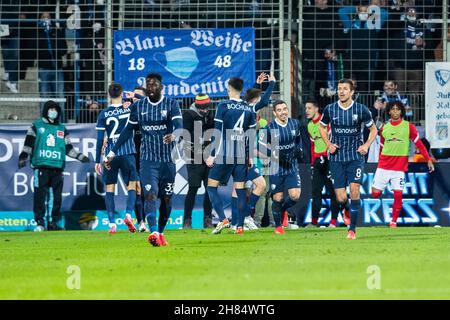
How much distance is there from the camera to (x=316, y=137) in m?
22.3

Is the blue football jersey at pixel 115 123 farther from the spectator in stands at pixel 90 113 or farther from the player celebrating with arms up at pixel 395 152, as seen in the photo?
the player celebrating with arms up at pixel 395 152

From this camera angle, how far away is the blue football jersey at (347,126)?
1780 cm

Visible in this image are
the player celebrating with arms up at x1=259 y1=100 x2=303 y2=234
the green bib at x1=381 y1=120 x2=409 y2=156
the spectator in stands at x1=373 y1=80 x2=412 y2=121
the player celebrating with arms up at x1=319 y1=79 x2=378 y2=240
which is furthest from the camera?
the spectator in stands at x1=373 y1=80 x2=412 y2=121

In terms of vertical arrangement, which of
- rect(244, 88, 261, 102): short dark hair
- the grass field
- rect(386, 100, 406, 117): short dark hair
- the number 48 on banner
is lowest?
the grass field

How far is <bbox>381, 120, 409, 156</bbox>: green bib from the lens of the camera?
21656 mm

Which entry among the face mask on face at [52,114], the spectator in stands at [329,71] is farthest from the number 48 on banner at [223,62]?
the face mask on face at [52,114]

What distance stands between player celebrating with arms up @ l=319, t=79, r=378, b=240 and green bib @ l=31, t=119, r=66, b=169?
6457mm

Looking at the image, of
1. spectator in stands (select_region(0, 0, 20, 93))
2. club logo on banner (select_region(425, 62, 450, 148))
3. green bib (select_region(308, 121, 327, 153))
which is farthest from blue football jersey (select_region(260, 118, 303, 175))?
spectator in stands (select_region(0, 0, 20, 93))

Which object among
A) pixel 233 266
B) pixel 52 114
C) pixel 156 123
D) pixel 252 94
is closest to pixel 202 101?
pixel 252 94

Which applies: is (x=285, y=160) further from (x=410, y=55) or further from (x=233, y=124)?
(x=410, y=55)

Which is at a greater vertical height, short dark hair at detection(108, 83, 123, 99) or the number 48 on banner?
the number 48 on banner

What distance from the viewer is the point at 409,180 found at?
74.9ft

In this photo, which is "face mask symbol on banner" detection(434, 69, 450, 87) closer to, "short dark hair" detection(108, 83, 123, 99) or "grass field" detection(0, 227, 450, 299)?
"grass field" detection(0, 227, 450, 299)
